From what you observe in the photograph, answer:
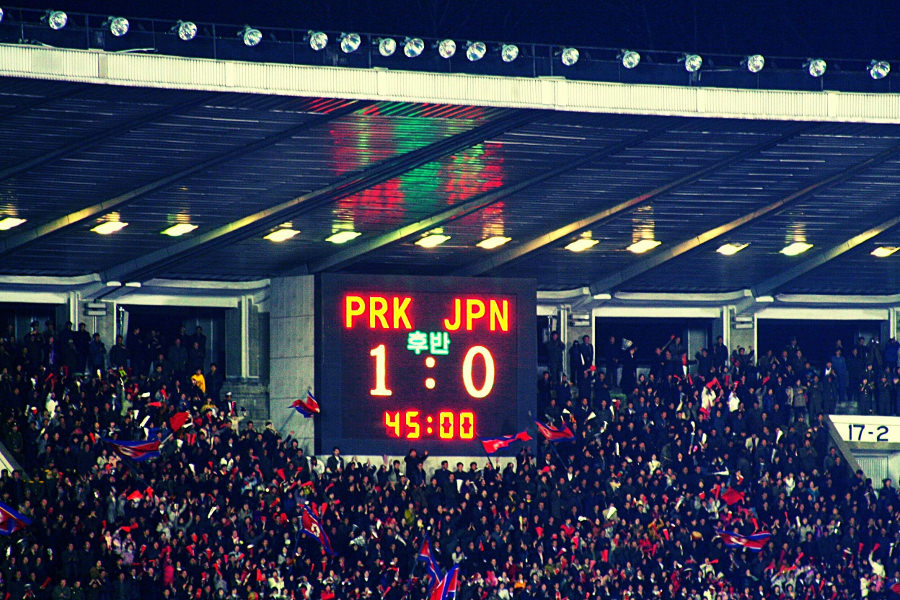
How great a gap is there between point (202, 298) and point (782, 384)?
488 inches

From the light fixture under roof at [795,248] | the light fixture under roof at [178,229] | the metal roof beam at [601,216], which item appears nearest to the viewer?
the metal roof beam at [601,216]

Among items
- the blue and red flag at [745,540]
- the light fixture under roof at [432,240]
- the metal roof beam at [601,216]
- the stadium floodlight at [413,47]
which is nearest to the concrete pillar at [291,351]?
the light fixture under roof at [432,240]

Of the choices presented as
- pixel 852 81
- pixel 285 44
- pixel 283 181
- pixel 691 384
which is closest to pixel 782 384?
pixel 691 384

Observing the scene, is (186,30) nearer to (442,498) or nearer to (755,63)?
(755,63)

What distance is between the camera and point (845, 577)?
3531 cm

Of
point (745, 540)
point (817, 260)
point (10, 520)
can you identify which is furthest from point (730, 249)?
point (10, 520)

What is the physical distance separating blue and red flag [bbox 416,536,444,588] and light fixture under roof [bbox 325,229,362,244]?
6.18 metres

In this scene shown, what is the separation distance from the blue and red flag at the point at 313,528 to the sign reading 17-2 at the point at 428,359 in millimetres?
4419

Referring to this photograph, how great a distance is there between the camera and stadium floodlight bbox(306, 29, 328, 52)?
2742cm

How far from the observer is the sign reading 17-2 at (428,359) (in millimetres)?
35969

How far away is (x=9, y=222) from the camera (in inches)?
1280

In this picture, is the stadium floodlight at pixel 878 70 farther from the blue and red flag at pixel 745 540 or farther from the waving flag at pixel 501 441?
the waving flag at pixel 501 441

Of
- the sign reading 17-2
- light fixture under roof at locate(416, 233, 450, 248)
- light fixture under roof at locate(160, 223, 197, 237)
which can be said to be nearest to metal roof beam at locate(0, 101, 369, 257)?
light fixture under roof at locate(160, 223, 197, 237)

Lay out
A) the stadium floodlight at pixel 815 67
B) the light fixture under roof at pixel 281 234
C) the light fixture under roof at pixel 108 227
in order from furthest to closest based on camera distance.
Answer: the light fixture under roof at pixel 281 234 → the light fixture under roof at pixel 108 227 → the stadium floodlight at pixel 815 67
